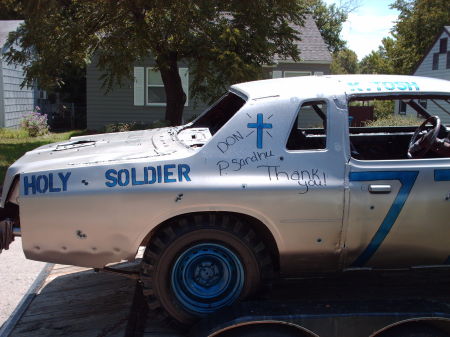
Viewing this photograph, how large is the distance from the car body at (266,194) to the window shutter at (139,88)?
15588mm

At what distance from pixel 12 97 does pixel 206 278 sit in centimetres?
1760

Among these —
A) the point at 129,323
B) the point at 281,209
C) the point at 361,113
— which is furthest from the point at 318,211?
the point at 361,113

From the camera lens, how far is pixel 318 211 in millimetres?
3424

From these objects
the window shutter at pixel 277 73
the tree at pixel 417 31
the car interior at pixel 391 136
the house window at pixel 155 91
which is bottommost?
the car interior at pixel 391 136

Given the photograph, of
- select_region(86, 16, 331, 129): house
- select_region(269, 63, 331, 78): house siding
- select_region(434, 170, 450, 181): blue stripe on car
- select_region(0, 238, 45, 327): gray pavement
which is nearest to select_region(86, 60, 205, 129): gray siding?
select_region(86, 16, 331, 129): house

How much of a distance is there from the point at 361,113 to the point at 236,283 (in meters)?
18.0

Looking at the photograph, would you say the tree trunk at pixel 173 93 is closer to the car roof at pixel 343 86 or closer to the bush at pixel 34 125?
the bush at pixel 34 125

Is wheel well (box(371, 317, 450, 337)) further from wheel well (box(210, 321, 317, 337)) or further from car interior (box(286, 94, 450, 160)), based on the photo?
car interior (box(286, 94, 450, 160))

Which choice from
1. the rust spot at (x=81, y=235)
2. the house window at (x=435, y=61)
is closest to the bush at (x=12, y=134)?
the rust spot at (x=81, y=235)

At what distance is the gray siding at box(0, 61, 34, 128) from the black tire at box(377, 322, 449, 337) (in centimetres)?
1708

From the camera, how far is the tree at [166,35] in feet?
36.3

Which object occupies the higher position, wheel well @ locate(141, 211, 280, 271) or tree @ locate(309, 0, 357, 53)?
tree @ locate(309, 0, 357, 53)

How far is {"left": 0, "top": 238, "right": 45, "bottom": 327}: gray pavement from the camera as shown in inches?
170

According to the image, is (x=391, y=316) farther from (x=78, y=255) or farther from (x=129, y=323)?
(x=78, y=255)
